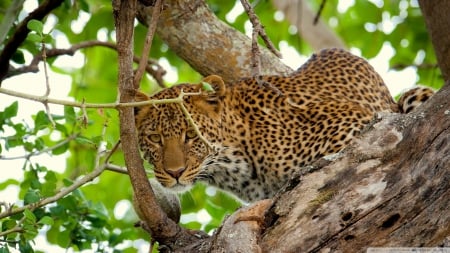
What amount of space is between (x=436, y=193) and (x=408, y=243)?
269 mm

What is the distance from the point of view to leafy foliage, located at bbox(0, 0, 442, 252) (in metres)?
6.04

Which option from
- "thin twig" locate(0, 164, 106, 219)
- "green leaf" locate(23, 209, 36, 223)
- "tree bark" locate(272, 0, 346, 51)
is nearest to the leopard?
"thin twig" locate(0, 164, 106, 219)

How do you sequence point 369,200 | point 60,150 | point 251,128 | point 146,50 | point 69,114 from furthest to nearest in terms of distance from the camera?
point 251,128 → point 60,150 → point 69,114 → point 146,50 → point 369,200

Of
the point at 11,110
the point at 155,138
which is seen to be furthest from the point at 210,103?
the point at 11,110

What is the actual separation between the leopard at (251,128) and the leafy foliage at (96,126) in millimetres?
375

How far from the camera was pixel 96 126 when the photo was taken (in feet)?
32.4

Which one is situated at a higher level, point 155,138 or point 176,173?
point 155,138

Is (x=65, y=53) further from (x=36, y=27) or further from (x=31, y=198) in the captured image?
(x=36, y=27)

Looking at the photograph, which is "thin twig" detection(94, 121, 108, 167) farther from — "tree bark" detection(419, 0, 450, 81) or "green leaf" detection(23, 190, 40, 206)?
"tree bark" detection(419, 0, 450, 81)

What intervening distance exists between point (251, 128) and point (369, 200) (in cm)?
251

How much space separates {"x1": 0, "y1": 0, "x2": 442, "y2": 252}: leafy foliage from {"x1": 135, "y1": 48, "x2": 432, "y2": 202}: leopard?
38cm

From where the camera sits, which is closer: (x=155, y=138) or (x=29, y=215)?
(x=29, y=215)

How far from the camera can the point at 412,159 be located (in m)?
4.97

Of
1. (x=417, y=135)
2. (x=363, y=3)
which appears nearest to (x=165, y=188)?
(x=417, y=135)
